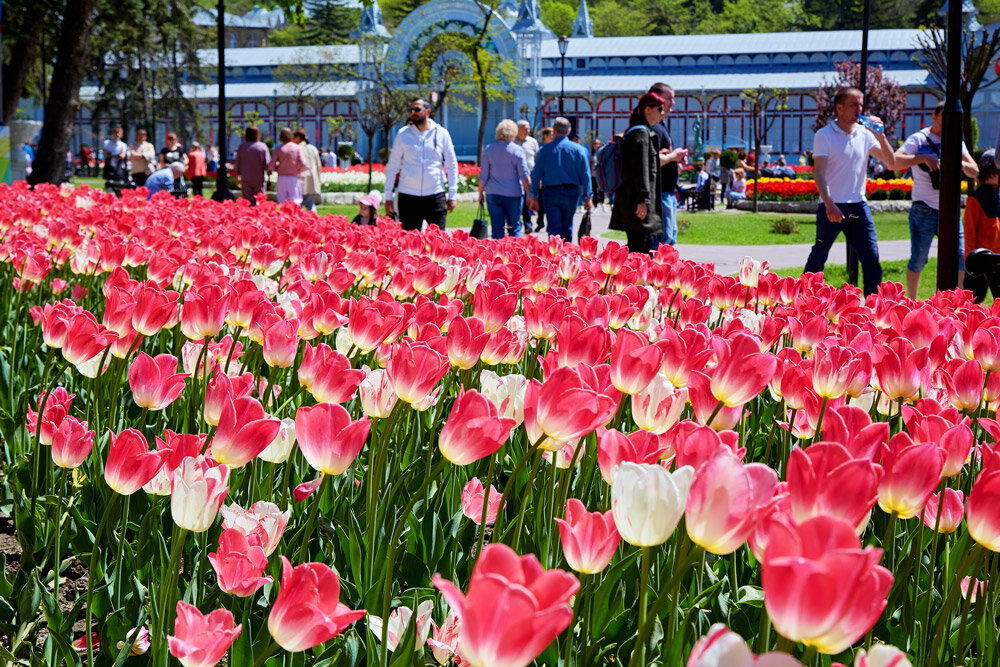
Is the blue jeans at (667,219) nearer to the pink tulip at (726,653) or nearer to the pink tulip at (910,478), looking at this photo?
the pink tulip at (910,478)

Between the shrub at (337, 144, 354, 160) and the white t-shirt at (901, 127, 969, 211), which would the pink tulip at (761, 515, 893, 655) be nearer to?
the white t-shirt at (901, 127, 969, 211)

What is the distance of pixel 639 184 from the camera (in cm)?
779

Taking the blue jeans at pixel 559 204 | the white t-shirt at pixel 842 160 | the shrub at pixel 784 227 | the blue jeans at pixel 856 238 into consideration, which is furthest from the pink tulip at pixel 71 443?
the shrub at pixel 784 227

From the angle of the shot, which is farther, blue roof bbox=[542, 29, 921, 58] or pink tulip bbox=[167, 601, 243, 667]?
blue roof bbox=[542, 29, 921, 58]

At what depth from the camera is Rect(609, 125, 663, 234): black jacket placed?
7777 millimetres

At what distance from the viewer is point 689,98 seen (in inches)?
2151

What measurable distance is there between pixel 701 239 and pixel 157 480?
53.5 ft

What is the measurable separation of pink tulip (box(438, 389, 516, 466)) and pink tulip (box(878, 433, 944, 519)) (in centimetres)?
44

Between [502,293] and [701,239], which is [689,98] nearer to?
[701,239]

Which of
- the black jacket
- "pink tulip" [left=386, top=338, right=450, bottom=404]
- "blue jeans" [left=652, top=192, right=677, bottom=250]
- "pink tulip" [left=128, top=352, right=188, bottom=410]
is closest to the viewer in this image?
"pink tulip" [left=386, top=338, right=450, bottom=404]

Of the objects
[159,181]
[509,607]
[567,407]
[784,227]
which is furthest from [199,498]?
[784,227]

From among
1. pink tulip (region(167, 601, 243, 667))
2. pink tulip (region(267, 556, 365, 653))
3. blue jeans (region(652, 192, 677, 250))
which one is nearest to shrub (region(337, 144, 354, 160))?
blue jeans (region(652, 192, 677, 250))

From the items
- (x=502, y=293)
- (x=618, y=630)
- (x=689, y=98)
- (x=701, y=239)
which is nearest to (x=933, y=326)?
(x=502, y=293)

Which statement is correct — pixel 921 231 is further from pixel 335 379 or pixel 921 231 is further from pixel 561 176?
pixel 335 379
